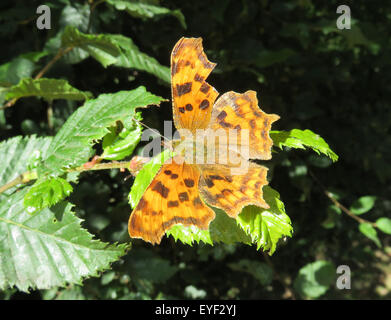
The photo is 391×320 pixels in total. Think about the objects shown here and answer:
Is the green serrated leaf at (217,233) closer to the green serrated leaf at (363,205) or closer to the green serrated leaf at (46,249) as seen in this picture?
the green serrated leaf at (46,249)

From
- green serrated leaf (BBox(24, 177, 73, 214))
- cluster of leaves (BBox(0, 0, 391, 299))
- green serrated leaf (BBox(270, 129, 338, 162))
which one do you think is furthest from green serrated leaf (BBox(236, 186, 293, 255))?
green serrated leaf (BBox(24, 177, 73, 214))

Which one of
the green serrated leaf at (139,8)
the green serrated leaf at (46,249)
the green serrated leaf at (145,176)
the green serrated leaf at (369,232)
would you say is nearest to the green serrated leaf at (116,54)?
the green serrated leaf at (139,8)

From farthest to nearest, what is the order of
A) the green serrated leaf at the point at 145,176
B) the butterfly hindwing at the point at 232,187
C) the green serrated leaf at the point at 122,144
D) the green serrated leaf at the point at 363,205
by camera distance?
1. the green serrated leaf at the point at 363,205
2. the green serrated leaf at the point at 122,144
3. the green serrated leaf at the point at 145,176
4. the butterfly hindwing at the point at 232,187

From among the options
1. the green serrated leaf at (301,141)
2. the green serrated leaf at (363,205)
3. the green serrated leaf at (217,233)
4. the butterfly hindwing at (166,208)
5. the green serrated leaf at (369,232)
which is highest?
the green serrated leaf at (301,141)

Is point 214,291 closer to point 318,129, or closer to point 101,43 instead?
point 318,129

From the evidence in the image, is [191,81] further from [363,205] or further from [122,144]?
[363,205]

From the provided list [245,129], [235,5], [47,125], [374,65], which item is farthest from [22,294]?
[374,65]
